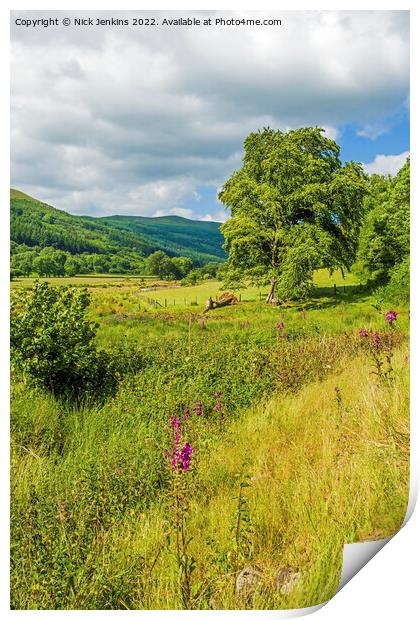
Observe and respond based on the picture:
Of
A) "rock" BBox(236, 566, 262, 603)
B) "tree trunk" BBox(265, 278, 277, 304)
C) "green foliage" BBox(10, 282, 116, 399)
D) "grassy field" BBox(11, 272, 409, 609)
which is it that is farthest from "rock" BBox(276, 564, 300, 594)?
"green foliage" BBox(10, 282, 116, 399)

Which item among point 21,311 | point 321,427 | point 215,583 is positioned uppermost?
point 21,311

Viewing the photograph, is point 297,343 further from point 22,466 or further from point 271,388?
point 22,466

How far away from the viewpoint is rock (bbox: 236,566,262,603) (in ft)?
9.36

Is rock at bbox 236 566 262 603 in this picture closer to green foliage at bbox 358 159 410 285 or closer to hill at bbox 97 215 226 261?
hill at bbox 97 215 226 261

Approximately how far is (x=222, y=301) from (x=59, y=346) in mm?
1839

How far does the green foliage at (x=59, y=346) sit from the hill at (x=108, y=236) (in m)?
0.53

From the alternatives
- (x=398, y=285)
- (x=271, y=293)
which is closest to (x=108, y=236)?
(x=271, y=293)

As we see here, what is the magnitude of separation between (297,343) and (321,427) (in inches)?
39.9

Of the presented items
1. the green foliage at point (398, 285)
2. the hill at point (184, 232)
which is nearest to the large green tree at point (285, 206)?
the hill at point (184, 232)

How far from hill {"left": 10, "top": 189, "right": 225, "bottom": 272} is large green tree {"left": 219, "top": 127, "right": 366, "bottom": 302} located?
23cm

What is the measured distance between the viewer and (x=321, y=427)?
386cm

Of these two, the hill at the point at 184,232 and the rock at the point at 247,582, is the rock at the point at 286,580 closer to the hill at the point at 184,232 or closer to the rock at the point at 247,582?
the rock at the point at 247,582

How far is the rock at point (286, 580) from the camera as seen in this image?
289 centimetres
